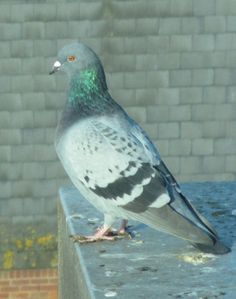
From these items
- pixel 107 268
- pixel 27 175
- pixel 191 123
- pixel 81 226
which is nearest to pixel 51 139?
pixel 27 175

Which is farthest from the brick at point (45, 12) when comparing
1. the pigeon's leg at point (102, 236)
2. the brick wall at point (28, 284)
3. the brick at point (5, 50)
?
the pigeon's leg at point (102, 236)

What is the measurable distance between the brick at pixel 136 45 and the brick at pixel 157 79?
0.26 metres

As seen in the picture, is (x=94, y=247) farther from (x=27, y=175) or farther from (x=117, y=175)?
(x=27, y=175)

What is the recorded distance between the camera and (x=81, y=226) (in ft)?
19.4

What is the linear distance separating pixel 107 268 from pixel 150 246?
0.39 meters

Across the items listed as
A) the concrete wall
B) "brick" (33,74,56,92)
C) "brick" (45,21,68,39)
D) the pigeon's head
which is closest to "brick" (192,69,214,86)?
the concrete wall

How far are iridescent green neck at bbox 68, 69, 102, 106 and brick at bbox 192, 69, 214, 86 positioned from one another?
6.73 m

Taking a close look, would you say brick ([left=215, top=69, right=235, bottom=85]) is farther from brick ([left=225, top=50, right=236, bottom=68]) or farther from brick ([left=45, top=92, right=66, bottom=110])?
brick ([left=45, top=92, right=66, bottom=110])

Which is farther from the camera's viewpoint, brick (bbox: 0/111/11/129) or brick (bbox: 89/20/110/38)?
brick (bbox: 0/111/11/129)

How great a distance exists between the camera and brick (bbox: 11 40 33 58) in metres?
12.0

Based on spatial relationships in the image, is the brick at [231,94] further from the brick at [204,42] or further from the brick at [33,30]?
the brick at [33,30]

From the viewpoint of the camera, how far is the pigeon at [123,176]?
5.31 m

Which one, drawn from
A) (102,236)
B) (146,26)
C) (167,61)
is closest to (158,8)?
(146,26)

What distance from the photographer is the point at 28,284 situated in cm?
1239
